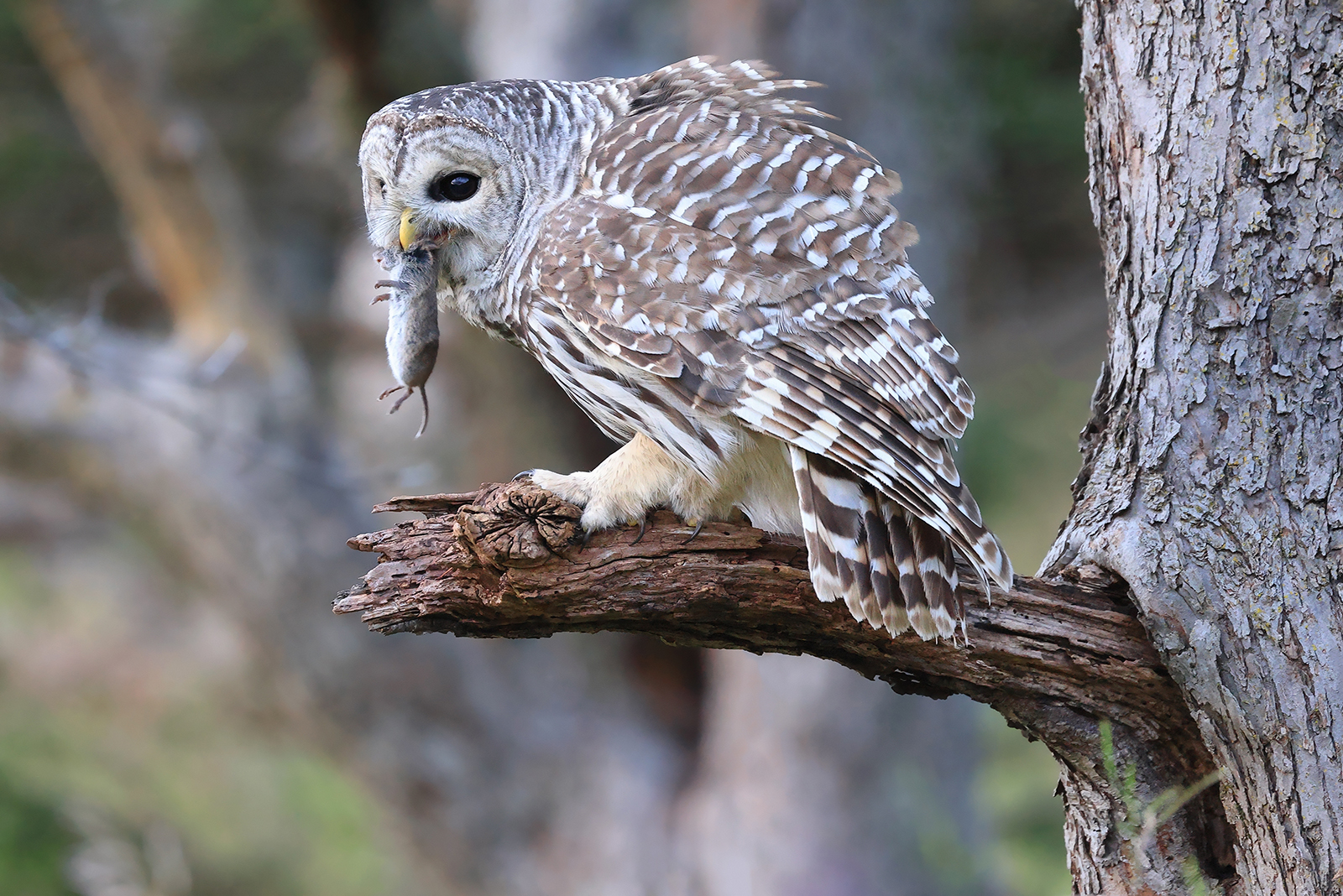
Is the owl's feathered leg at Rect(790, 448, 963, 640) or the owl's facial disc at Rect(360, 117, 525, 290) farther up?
the owl's facial disc at Rect(360, 117, 525, 290)

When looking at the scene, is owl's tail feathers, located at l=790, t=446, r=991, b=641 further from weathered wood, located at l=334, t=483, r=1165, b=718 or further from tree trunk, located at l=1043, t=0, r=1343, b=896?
tree trunk, located at l=1043, t=0, r=1343, b=896

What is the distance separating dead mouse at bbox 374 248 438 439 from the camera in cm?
233

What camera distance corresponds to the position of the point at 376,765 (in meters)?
5.56

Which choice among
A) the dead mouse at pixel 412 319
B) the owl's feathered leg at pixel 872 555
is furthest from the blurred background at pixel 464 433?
the owl's feathered leg at pixel 872 555

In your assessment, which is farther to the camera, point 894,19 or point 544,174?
point 894,19

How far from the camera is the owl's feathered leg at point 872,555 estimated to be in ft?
6.43

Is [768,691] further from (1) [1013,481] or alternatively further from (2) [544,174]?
(2) [544,174]

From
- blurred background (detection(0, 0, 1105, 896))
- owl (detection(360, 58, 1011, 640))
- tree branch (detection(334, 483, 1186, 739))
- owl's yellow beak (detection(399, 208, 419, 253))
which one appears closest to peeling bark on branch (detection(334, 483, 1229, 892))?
tree branch (detection(334, 483, 1186, 739))

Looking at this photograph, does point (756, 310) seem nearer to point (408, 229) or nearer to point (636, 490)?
point (636, 490)

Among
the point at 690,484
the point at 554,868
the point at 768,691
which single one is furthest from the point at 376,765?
the point at 690,484

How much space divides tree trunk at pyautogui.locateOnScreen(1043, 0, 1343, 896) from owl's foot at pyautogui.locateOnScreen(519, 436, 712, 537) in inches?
30.8

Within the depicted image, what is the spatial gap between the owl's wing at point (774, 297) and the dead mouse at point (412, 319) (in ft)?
0.86

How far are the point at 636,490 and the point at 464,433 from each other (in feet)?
14.6

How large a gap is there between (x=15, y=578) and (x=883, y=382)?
28.0ft
